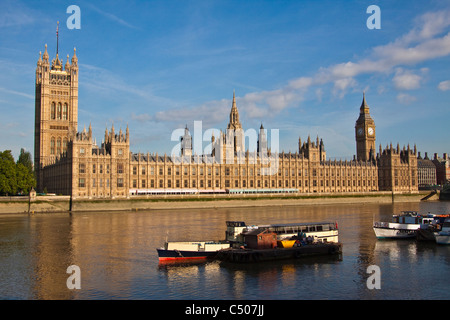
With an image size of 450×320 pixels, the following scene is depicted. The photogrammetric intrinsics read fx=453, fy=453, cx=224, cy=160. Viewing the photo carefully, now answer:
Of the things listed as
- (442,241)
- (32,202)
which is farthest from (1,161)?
(442,241)

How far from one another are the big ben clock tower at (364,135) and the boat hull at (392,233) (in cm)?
12420

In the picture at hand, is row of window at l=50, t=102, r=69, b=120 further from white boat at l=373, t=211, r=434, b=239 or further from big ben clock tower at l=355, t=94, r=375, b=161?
white boat at l=373, t=211, r=434, b=239

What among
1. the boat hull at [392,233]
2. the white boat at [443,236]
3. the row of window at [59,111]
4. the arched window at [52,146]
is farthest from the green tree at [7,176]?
the white boat at [443,236]

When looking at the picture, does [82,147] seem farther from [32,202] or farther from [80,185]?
[32,202]

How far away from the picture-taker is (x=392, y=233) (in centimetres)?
5256

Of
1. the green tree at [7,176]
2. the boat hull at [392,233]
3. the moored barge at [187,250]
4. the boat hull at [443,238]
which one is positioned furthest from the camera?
the green tree at [7,176]

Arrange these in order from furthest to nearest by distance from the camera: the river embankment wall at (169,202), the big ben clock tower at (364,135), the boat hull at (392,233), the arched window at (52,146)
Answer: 1. the big ben clock tower at (364,135)
2. the arched window at (52,146)
3. the river embankment wall at (169,202)
4. the boat hull at (392,233)

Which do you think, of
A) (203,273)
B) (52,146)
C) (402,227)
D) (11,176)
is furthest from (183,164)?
(203,273)

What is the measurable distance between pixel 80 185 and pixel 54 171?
23.4 meters

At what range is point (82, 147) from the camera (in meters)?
104

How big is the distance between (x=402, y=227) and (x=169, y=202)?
6181 cm

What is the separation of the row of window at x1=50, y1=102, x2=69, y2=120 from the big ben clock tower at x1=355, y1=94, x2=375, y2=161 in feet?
359

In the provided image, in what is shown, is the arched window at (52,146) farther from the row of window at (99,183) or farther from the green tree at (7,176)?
the row of window at (99,183)

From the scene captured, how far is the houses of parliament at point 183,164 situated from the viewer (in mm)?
106875
